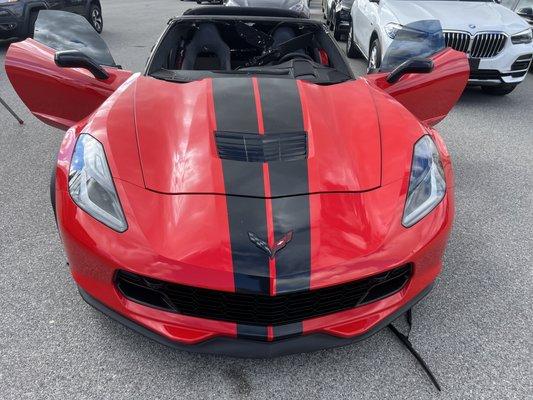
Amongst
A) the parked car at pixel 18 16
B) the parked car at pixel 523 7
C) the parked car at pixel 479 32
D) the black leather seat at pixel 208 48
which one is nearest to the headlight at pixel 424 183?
the black leather seat at pixel 208 48

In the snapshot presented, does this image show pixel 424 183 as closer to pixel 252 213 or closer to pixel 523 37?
pixel 252 213

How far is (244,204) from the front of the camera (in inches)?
68.2

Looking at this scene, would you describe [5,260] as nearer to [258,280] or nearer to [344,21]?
[258,280]

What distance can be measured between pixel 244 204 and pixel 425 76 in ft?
6.47

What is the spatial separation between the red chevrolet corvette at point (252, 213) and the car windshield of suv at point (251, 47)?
0.38 metres

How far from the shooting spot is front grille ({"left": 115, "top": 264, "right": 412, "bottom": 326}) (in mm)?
1627

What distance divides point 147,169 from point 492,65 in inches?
195

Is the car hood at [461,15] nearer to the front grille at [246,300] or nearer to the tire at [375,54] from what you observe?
the tire at [375,54]

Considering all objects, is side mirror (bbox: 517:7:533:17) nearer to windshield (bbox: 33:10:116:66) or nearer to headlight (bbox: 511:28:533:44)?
headlight (bbox: 511:28:533:44)

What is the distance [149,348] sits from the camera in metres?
1.98

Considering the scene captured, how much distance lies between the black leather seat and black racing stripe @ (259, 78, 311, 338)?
1069 mm

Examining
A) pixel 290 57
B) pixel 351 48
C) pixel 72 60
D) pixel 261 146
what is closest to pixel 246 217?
pixel 261 146

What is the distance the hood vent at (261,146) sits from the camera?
195 cm

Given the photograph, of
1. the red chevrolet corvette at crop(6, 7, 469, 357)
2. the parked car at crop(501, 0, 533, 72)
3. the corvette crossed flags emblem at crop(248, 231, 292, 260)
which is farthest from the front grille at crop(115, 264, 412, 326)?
the parked car at crop(501, 0, 533, 72)
